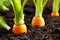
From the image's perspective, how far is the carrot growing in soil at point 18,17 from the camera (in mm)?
1154

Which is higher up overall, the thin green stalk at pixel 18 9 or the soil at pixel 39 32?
the thin green stalk at pixel 18 9

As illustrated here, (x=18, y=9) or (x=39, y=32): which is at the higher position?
(x=18, y=9)

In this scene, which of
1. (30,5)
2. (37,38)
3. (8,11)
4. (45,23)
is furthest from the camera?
(30,5)

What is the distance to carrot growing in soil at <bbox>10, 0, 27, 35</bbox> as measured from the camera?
1.15 meters

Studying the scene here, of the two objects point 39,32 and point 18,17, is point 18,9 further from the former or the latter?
point 39,32

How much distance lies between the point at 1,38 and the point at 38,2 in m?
0.35

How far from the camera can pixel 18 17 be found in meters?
1.17

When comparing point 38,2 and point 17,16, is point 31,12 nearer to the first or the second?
point 38,2

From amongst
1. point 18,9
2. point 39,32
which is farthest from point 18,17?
point 39,32

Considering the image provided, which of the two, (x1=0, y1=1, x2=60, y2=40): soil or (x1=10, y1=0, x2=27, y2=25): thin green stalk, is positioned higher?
(x1=10, y1=0, x2=27, y2=25): thin green stalk

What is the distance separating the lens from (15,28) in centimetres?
119

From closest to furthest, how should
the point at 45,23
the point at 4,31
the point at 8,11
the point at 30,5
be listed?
the point at 4,31 → the point at 45,23 → the point at 8,11 → the point at 30,5

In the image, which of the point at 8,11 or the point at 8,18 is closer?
the point at 8,18

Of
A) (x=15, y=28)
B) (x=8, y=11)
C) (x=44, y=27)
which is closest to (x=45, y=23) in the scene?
(x=44, y=27)
